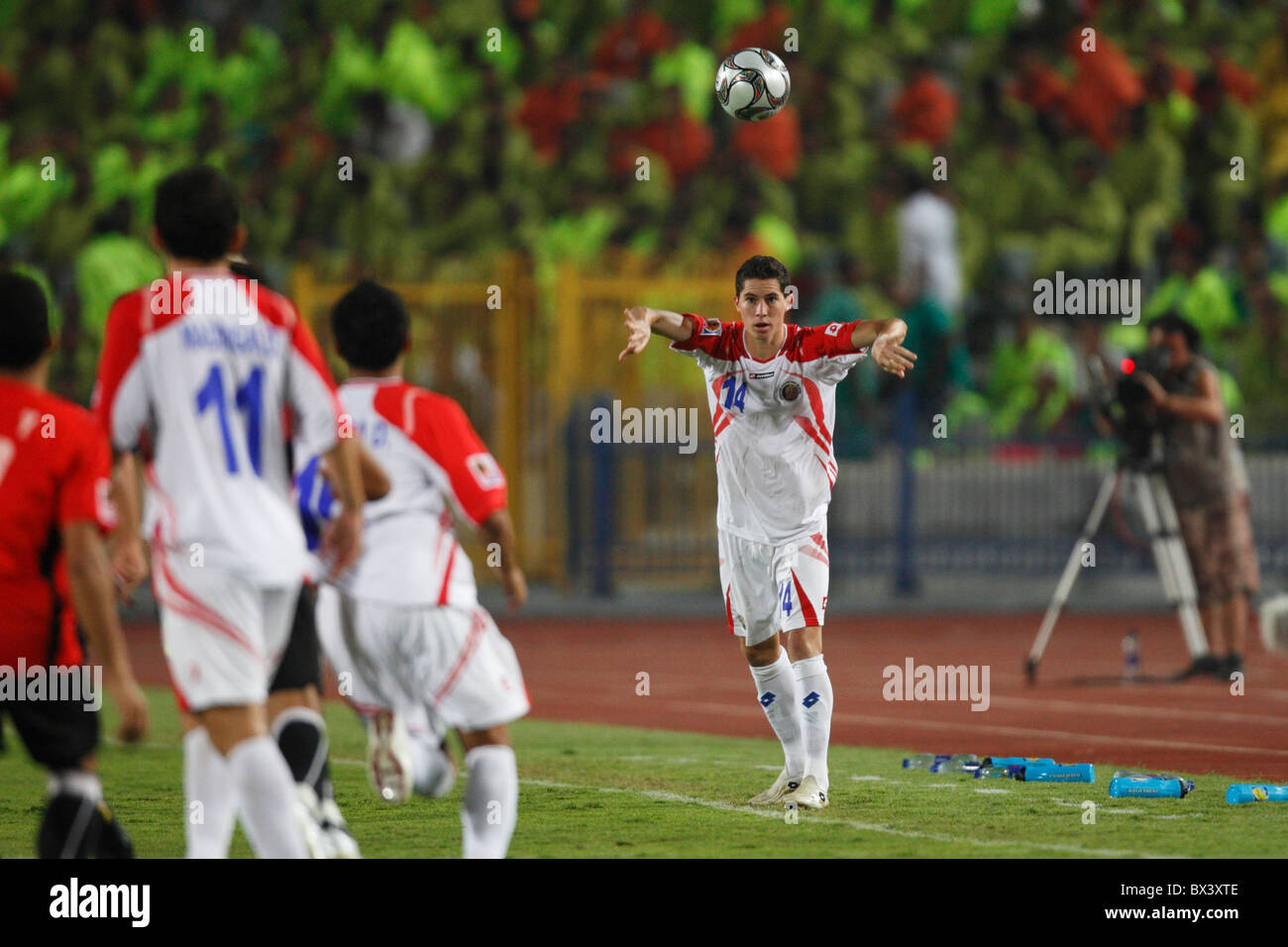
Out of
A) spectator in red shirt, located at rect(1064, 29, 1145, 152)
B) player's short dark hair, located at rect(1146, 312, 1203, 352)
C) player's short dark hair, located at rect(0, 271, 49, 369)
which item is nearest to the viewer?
player's short dark hair, located at rect(0, 271, 49, 369)

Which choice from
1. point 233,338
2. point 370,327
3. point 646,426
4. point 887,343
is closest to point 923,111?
point 646,426

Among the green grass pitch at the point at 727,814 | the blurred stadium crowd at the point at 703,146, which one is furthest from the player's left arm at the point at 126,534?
the blurred stadium crowd at the point at 703,146

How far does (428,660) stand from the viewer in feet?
21.9

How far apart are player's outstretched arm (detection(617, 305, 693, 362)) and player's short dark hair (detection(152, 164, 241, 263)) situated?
7.73 ft

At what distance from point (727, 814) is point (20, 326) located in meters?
A: 3.79

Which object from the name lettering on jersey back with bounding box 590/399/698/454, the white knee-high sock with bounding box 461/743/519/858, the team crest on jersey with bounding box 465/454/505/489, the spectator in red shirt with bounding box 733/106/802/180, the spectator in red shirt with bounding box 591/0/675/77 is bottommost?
the white knee-high sock with bounding box 461/743/519/858

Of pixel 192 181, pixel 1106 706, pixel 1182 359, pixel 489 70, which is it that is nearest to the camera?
pixel 192 181

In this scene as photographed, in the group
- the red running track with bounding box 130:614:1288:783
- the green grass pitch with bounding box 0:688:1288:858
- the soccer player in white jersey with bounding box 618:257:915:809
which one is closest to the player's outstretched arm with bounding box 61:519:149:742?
the green grass pitch with bounding box 0:688:1288:858

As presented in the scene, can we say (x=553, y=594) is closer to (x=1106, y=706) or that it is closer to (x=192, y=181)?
(x=1106, y=706)

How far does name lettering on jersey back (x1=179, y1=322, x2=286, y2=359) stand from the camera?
5945mm

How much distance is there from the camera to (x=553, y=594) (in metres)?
20.0

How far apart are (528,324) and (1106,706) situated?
868 centimetres

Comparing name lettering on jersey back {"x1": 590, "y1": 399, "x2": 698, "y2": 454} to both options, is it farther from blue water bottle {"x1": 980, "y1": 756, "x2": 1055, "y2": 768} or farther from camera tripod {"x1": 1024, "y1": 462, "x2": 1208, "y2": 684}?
blue water bottle {"x1": 980, "y1": 756, "x2": 1055, "y2": 768}
